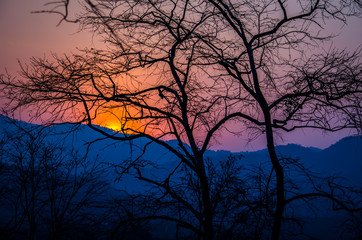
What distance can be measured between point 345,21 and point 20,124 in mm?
6465

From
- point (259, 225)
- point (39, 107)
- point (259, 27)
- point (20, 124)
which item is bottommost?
point (259, 225)

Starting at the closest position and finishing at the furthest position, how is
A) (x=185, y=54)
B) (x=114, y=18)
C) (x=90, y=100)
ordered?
(x=114, y=18), (x=90, y=100), (x=185, y=54)

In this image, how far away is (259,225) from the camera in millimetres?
5211

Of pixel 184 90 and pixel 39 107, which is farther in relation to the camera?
pixel 184 90

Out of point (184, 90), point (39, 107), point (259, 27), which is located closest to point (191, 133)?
point (184, 90)

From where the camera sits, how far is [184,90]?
5.62 metres

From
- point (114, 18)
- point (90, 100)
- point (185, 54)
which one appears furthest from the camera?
point (185, 54)

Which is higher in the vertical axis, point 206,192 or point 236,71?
point 236,71

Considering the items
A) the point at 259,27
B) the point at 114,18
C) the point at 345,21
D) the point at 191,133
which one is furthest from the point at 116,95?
the point at 345,21

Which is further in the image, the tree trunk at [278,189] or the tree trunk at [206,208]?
the tree trunk at [206,208]

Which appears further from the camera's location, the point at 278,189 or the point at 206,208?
the point at 206,208

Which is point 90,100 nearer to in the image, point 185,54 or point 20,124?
point 20,124

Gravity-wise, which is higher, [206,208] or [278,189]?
[278,189]

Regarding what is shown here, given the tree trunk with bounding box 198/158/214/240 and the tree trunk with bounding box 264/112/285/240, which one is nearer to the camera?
the tree trunk with bounding box 264/112/285/240
